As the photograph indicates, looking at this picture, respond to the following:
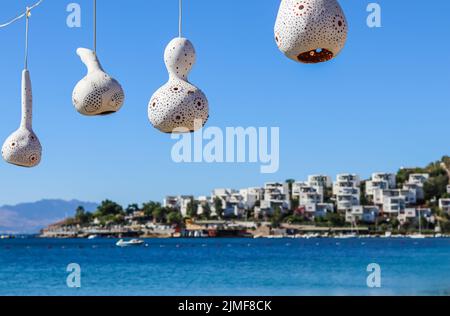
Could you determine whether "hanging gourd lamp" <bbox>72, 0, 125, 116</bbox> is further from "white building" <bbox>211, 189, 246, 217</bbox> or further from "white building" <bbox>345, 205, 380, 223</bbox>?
"white building" <bbox>211, 189, 246, 217</bbox>

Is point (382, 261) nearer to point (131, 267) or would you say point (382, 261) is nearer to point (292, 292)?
point (131, 267)

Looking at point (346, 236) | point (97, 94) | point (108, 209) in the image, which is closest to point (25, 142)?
point (97, 94)

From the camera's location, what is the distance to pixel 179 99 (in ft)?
8.55

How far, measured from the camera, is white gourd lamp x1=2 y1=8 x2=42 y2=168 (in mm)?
2992

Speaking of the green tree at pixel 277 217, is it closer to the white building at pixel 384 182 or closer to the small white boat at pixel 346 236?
the small white boat at pixel 346 236

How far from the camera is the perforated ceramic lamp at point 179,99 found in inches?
103

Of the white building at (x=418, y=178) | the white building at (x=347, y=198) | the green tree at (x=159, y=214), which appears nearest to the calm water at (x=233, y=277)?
the white building at (x=347, y=198)

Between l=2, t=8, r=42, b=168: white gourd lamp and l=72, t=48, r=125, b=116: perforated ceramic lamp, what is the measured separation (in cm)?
30

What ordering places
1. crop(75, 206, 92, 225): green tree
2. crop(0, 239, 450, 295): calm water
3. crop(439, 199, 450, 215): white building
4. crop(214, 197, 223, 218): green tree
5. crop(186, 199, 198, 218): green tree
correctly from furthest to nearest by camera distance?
1. crop(75, 206, 92, 225): green tree
2. crop(186, 199, 198, 218): green tree
3. crop(214, 197, 223, 218): green tree
4. crop(439, 199, 450, 215): white building
5. crop(0, 239, 450, 295): calm water

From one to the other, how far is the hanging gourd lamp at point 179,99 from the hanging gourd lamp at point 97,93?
209mm

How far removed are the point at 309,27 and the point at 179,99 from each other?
0.54 m

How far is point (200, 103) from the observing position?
2.64m

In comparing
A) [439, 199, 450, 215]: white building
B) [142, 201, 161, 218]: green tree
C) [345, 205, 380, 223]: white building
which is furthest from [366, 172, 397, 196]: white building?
[142, 201, 161, 218]: green tree

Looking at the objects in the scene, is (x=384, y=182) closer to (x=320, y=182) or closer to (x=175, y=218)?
(x=320, y=182)
